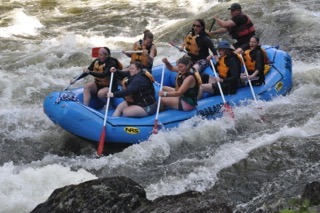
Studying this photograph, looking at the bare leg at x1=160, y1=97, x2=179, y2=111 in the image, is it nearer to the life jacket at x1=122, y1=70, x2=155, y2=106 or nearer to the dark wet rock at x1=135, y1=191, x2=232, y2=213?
the life jacket at x1=122, y1=70, x2=155, y2=106

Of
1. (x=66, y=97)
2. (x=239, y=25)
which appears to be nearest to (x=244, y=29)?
(x=239, y=25)

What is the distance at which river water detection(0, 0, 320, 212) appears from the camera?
5.72m

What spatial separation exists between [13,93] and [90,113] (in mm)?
2768

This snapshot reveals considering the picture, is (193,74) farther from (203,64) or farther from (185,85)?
(203,64)

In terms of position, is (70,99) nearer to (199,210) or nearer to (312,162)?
(312,162)

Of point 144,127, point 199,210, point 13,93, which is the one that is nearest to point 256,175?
point 144,127

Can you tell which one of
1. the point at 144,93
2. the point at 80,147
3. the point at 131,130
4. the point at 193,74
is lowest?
the point at 80,147

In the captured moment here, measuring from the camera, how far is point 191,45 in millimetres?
8500

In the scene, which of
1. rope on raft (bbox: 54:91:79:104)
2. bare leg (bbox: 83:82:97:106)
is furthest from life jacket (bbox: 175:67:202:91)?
rope on raft (bbox: 54:91:79:104)

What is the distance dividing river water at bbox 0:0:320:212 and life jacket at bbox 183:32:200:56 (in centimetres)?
153

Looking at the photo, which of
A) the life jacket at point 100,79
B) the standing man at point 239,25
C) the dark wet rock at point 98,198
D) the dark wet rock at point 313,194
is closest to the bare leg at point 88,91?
the life jacket at point 100,79

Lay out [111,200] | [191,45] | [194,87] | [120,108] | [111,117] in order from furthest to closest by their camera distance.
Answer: [191,45], [120,108], [194,87], [111,117], [111,200]

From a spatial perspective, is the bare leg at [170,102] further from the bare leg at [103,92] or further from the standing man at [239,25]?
the standing man at [239,25]

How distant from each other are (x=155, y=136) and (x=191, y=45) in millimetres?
2352
